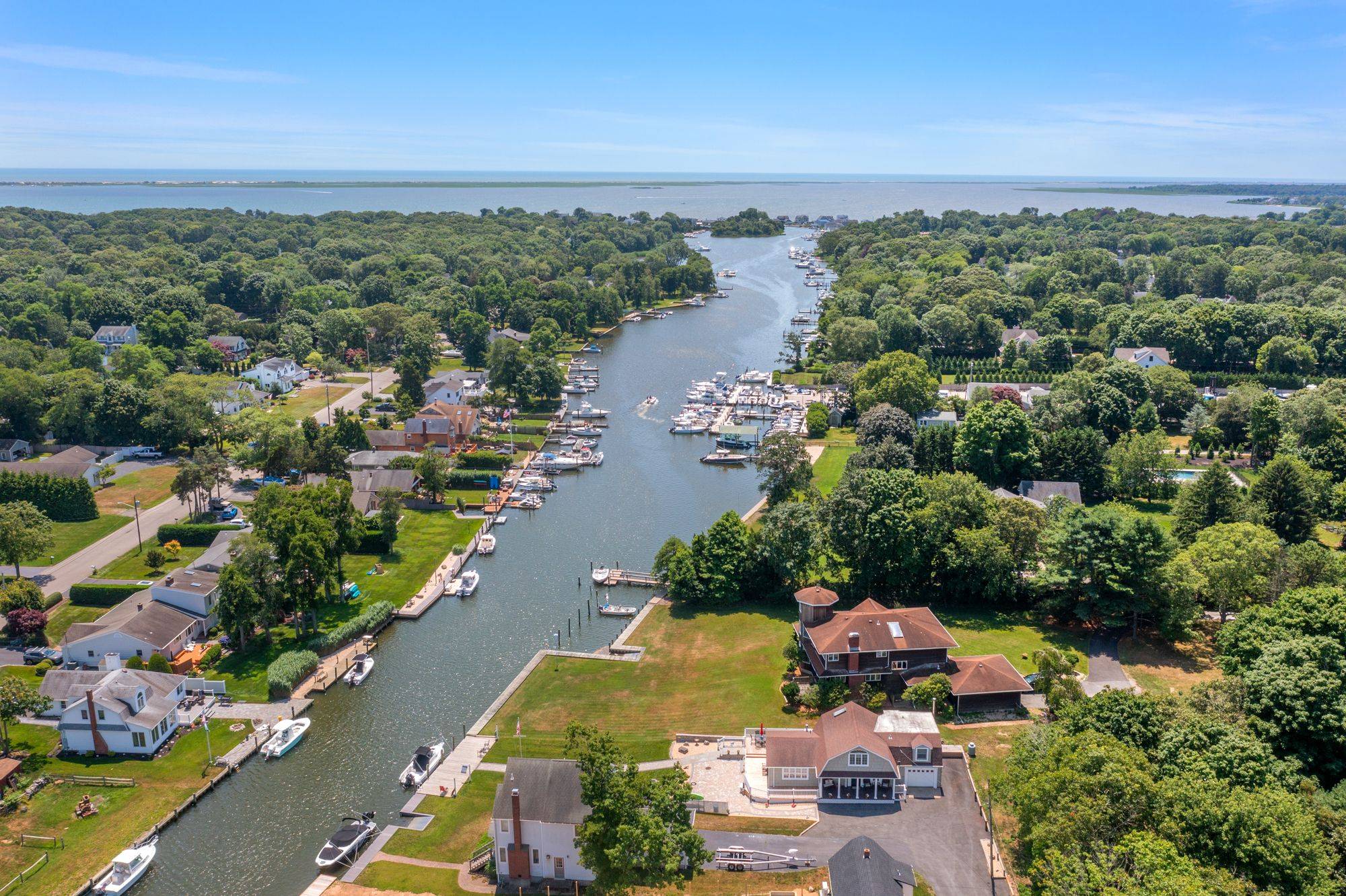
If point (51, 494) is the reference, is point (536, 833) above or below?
below

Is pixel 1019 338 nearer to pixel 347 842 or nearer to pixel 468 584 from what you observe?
pixel 468 584

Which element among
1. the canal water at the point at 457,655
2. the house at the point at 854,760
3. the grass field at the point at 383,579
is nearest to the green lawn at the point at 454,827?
the canal water at the point at 457,655

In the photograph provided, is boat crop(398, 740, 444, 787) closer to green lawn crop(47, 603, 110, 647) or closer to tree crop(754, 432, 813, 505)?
green lawn crop(47, 603, 110, 647)

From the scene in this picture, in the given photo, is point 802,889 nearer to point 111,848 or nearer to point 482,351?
point 111,848

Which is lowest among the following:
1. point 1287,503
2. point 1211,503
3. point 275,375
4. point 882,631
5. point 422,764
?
point 422,764

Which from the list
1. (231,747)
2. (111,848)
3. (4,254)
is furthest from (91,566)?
(4,254)

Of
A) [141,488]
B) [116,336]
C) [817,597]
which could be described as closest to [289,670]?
[817,597]
